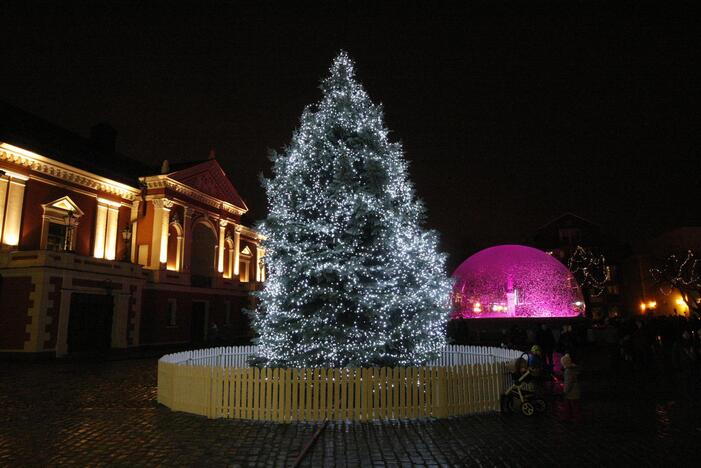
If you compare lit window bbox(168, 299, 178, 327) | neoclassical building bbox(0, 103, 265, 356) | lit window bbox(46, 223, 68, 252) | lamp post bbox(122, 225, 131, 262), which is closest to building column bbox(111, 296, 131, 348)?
neoclassical building bbox(0, 103, 265, 356)

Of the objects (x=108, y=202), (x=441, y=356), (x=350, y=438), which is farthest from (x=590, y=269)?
(x=350, y=438)

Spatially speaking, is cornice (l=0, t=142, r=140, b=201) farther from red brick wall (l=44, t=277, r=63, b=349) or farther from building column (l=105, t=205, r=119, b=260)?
red brick wall (l=44, t=277, r=63, b=349)

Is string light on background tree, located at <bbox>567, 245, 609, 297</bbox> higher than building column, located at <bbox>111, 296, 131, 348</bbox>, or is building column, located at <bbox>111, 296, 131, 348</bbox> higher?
string light on background tree, located at <bbox>567, 245, 609, 297</bbox>

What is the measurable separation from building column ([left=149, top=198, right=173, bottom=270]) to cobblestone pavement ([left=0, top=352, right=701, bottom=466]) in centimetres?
2045

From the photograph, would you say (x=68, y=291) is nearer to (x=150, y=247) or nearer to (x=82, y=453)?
(x=150, y=247)

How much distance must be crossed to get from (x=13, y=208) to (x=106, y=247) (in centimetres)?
645

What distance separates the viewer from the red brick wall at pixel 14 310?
22.9 metres

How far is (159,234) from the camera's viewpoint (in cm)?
3241

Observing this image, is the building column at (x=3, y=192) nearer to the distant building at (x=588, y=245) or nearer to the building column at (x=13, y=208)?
the building column at (x=13, y=208)

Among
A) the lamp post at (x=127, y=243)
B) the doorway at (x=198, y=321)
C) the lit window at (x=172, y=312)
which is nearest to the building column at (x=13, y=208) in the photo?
the lamp post at (x=127, y=243)

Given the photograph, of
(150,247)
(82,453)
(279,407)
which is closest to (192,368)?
(279,407)

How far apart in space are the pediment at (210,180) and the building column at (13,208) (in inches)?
358

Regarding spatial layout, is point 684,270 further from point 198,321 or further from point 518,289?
point 198,321

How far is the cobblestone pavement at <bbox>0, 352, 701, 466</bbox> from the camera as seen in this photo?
725 cm
